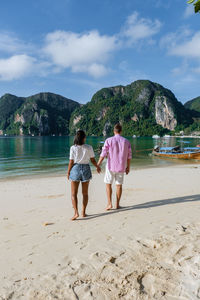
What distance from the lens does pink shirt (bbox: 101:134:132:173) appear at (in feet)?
15.9

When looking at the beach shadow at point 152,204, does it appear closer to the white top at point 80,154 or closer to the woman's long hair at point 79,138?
the white top at point 80,154

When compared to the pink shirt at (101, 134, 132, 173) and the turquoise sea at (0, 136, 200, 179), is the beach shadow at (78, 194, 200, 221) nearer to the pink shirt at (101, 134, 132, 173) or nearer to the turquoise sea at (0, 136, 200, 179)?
the pink shirt at (101, 134, 132, 173)

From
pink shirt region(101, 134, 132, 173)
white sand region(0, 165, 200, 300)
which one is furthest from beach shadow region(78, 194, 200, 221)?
pink shirt region(101, 134, 132, 173)

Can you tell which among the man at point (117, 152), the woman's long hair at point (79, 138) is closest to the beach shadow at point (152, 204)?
the man at point (117, 152)

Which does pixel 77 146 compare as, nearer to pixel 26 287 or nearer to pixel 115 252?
pixel 115 252

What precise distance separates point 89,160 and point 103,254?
201cm

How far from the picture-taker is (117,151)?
16.0ft

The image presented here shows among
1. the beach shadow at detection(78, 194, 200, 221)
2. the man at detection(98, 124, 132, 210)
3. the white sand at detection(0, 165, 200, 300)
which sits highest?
the man at detection(98, 124, 132, 210)

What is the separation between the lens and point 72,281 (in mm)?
2383

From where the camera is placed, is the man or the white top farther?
the man

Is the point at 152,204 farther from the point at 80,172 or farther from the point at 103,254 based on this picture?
the point at 103,254

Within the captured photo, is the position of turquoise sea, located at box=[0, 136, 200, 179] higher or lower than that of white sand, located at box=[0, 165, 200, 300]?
lower

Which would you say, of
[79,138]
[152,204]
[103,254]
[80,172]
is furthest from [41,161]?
[103,254]

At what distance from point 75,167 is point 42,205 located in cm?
257
